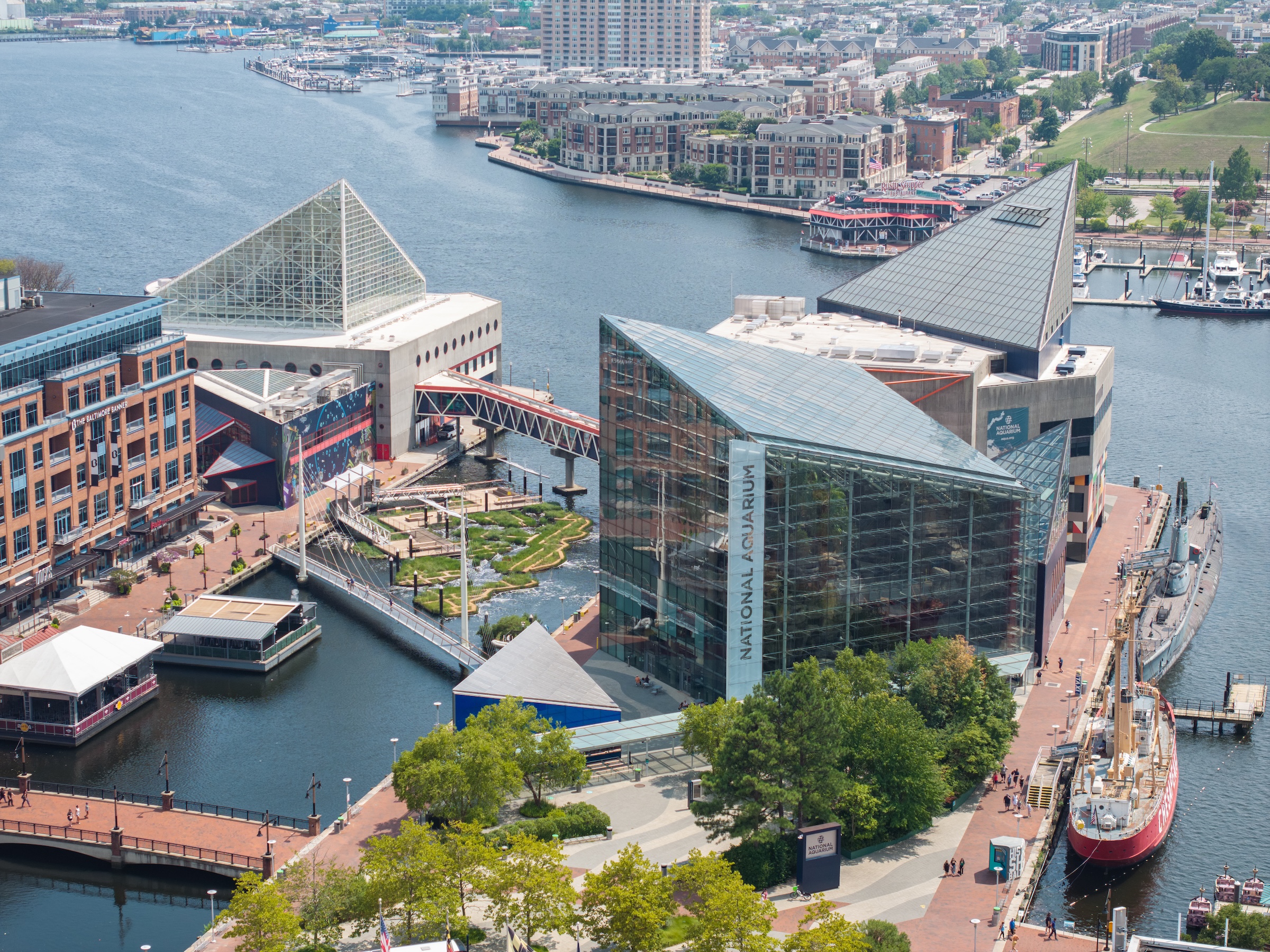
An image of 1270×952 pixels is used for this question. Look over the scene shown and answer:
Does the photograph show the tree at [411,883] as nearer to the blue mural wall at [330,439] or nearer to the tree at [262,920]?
the tree at [262,920]

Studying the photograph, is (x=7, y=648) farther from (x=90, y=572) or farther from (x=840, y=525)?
(x=840, y=525)

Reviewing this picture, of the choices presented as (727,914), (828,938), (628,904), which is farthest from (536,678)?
(828,938)

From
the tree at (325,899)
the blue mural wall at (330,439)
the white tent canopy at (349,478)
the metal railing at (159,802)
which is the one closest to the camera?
the tree at (325,899)

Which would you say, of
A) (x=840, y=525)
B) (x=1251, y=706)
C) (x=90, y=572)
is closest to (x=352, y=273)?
(x=90, y=572)

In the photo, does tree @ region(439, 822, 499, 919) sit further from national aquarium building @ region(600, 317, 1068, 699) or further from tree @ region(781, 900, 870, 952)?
national aquarium building @ region(600, 317, 1068, 699)

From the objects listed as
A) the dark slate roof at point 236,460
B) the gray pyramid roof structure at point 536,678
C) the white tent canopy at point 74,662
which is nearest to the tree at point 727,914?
the gray pyramid roof structure at point 536,678
